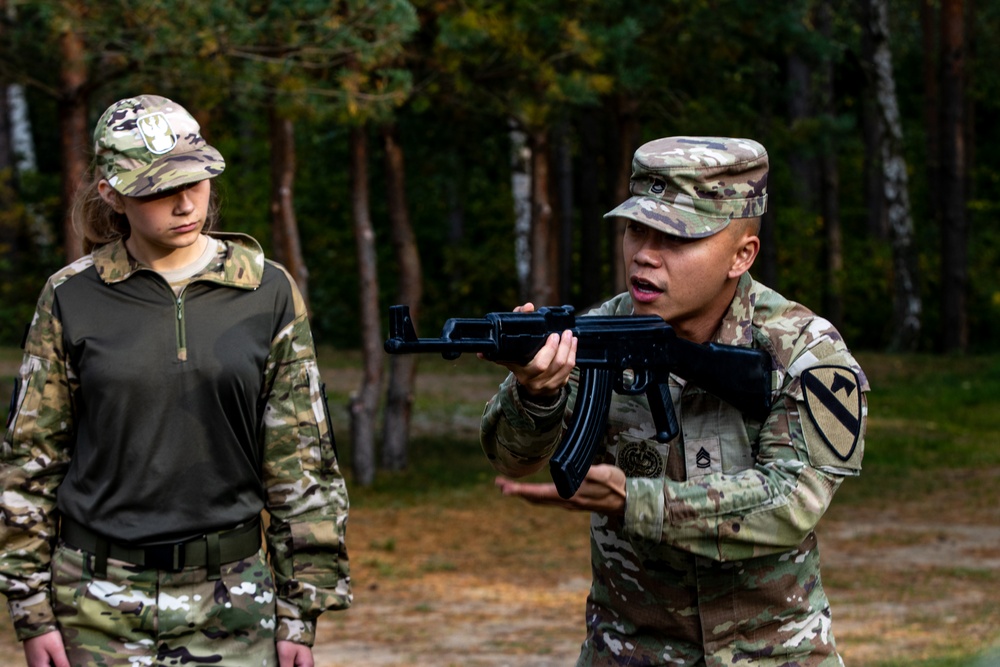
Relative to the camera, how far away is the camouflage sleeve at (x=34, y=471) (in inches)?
136

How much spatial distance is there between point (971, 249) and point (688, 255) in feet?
99.5

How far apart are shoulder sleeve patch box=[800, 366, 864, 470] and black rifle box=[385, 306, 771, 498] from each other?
0.12 m

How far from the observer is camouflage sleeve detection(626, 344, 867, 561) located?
2.75m

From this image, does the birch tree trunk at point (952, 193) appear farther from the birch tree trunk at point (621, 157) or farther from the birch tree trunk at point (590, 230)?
the birch tree trunk at point (621, 157)

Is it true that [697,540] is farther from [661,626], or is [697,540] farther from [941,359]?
[941,359]

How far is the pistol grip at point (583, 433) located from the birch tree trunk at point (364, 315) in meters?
10.3

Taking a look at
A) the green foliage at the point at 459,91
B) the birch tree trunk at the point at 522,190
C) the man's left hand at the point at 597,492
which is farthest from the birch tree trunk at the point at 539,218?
the man's left hand at the point at 597,492

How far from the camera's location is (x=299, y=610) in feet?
11.9

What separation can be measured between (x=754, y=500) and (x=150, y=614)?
1.49 meters

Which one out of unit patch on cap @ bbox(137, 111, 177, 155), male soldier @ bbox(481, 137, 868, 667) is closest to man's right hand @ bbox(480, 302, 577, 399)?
male soldier @ bbox(481, 137, 868, 667)

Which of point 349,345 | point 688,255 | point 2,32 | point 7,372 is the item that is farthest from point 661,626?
point 349,345

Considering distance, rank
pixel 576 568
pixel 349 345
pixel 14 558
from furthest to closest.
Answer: pixel 349 345 < pixel 576 568 < pixel 14 558

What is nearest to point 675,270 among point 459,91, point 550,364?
point 550,364

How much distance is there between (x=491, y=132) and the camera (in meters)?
15.8
